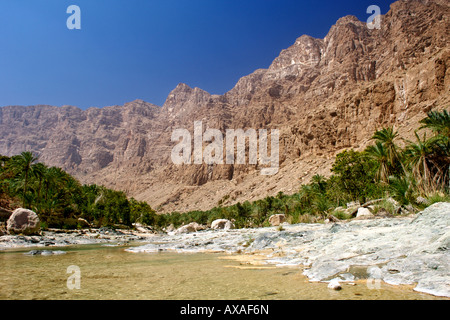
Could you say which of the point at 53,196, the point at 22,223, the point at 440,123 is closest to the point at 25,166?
the point at 53,196

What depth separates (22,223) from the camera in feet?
80.6

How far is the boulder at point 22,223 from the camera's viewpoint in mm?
24031

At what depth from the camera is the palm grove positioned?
19.4 metres

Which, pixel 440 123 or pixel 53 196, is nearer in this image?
pixel 440 123

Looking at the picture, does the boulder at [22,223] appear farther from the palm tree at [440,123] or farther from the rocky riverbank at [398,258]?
the palm tree at [440,123]

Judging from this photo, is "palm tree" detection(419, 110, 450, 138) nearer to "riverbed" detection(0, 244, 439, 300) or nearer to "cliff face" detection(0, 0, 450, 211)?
"riverbed" detection(0, 244, 439, 300)

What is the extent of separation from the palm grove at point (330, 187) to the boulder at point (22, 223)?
1431 cm

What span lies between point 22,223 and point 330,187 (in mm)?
34306

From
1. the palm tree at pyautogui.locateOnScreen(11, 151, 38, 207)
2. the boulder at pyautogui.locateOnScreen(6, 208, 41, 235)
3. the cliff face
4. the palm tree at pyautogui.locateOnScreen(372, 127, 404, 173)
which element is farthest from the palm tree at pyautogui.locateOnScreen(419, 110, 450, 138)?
the cliff face

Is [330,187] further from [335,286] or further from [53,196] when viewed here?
[53,196]

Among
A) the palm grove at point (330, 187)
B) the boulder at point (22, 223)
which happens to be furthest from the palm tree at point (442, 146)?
the boulder at point (22, 223)
